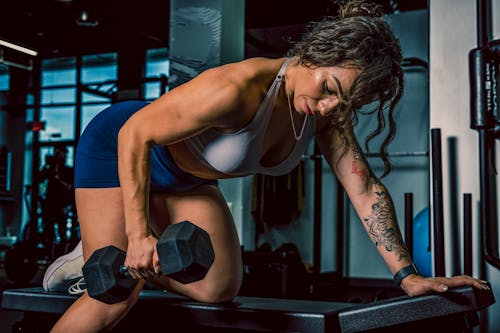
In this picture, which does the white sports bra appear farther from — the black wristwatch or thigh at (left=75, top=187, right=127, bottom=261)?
the black wristwatch

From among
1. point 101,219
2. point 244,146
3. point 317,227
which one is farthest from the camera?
point 317,227

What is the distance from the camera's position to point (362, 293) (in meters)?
5.62

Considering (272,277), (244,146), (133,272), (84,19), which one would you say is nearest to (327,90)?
(244,146)

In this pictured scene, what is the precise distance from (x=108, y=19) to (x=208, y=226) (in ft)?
21.6

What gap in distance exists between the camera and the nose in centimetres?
139

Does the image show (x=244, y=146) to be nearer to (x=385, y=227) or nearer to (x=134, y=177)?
(x=134, y=177)

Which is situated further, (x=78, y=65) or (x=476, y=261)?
(x=78, y=65)

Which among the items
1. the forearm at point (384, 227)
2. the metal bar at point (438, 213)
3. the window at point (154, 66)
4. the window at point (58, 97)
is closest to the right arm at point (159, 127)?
the forearm at point (384, 227)

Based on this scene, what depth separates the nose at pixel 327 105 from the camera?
4.57ft

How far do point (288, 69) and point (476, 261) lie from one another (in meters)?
1.06

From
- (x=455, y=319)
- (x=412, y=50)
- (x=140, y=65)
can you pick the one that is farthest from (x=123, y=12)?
(x=455, y=319)

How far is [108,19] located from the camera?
7867 mm

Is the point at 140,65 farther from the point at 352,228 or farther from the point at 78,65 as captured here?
the point at 352,228

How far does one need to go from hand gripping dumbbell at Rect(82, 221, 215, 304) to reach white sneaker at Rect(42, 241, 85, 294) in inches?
23.9
